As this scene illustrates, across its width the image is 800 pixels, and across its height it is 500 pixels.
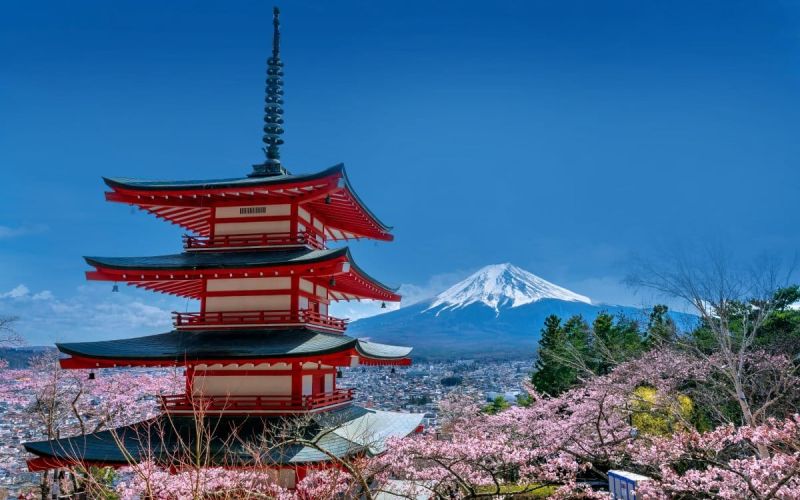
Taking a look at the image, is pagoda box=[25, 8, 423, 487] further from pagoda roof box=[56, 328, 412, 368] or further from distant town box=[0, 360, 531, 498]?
distant town box=[0, 360, 531, 498]

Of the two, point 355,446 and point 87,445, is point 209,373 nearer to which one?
point 87,445

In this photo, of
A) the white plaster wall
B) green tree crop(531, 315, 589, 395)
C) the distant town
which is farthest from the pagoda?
green tree crop(531, 315, 589, 395)

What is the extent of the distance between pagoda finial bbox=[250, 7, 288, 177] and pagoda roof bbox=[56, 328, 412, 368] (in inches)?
167

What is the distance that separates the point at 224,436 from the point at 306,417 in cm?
158

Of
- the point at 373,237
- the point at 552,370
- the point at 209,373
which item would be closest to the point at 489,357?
the point at 552,370

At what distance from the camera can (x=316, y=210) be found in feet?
46.0

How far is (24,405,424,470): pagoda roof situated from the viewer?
9609 mm

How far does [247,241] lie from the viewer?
12719 millimetres

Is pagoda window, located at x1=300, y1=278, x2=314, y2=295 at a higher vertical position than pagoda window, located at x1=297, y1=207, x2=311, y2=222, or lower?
lower

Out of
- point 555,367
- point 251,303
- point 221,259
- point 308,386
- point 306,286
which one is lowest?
point 555,367

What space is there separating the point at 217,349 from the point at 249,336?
2.67 ft

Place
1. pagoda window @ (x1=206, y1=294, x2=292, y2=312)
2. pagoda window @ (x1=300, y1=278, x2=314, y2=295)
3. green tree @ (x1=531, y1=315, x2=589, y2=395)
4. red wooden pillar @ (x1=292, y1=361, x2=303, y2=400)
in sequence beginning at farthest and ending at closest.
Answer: green tree @ (x1=531, y1=315, x2=589, y2=395) < pagoda window @ (x1=300, y1=278, x2=314, y2=295) < pagoda window @ (x1=206, y1=294, x2=292, y2=312) < red wooden pillar @ (x1=292, y1=361, x2=303, y2=400)

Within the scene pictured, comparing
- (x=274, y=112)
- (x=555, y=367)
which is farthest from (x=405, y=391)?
(x=274, y=112)

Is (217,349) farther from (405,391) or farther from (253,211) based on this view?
(405,391)
